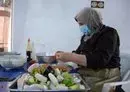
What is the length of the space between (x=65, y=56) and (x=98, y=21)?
49 centimetres

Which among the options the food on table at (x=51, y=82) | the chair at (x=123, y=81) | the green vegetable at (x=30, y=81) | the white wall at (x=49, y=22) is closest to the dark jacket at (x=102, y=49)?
the chair at (x=123, y=81)

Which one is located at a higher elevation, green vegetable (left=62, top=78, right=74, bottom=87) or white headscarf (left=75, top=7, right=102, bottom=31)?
white headscarf (left=75, top=7, right=102, bottom=31)

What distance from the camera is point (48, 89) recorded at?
48.2 inches

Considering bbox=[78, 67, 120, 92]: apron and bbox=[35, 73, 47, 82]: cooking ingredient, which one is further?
bbox=[78, 67, 120, 92]: apron

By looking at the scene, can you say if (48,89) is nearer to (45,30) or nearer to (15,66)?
(15,66)

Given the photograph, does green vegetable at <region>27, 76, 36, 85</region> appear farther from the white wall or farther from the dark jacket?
the white wall

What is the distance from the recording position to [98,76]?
6.64 ft

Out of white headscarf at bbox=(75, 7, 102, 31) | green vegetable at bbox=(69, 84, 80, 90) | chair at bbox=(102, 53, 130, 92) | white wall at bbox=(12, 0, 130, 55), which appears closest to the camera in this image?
green vegetable at bbox=(69, 84, 80, 90)

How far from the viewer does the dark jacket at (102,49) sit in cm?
193

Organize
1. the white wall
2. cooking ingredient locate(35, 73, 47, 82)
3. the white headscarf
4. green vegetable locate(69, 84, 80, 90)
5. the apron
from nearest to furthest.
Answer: green vegetable locate(69, 84, 80, 90), cooking ingredient locate(35, 73, 47, 82), the apron, the white headscarf, the white wall

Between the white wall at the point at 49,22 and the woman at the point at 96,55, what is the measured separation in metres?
1.58

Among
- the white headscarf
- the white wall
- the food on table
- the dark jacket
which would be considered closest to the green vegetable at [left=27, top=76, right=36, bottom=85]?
the food on table

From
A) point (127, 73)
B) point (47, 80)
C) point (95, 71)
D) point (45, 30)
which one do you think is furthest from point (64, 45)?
point (47, 80)

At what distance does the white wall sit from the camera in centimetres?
372
